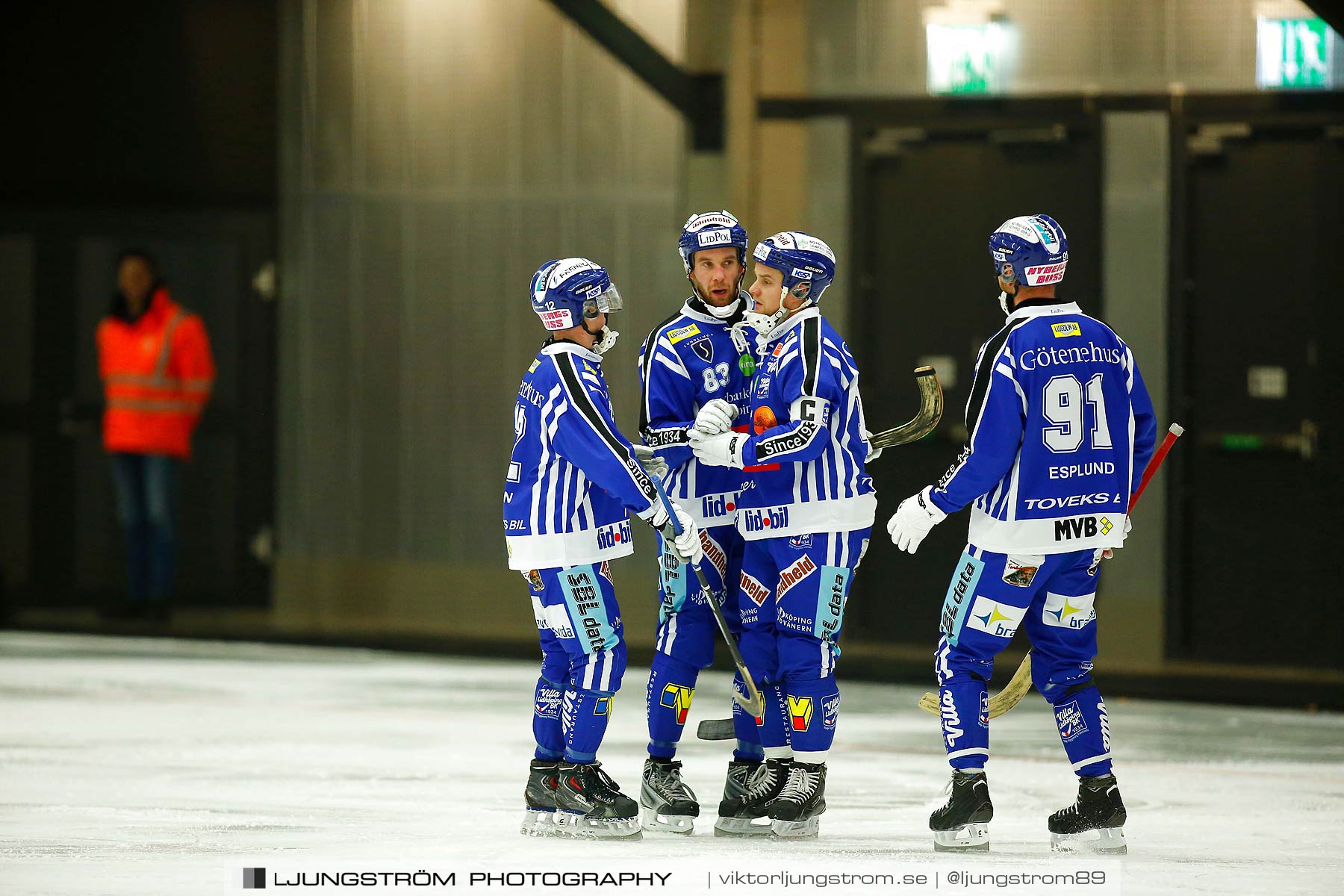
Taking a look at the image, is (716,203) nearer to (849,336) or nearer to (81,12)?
(849,336)

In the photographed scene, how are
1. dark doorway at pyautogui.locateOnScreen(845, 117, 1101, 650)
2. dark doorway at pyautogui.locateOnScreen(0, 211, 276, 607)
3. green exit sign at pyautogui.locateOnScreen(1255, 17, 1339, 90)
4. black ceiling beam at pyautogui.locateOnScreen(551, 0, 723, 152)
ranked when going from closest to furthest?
green exit sign at pyautogui.locateOnScreen(1255, 17, 1339, 90) → dark doorway at pyautogui.locateOnScreen(845, 117, 1101, 650) → black ceiling beam at pyautogui.locateOnScreen(551, 0, 723, 152) → dark doorway at pyautogui.locateOnScreen(0, 211, 276, 607)

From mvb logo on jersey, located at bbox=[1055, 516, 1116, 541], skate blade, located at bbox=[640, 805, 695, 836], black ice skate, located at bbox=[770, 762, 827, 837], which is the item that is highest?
mvb logo on jersey, located at bbox=[1055, 516, 1116, 541]

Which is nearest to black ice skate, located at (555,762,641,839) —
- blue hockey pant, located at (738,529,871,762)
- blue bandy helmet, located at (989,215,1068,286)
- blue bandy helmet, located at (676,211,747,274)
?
blue hockey pant, located at (738,529,871,762)

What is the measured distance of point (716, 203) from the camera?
1061cm

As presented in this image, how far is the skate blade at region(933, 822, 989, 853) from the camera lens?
5.26 meters

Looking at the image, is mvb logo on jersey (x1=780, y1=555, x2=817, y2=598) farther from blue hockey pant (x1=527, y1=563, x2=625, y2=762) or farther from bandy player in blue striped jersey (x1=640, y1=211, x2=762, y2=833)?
blue hockey pant (x1=527, y1=563, x2=625, y2=762)

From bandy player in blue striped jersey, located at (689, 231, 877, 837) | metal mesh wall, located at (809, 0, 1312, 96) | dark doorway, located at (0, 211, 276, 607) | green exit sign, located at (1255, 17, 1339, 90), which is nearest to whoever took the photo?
bandy player in blue striped jersey, located at (689, 231, 877, 837)

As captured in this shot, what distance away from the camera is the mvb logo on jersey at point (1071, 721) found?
531cm

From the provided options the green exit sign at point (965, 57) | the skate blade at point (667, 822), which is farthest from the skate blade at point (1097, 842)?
the green exit sign at point (965, 57)

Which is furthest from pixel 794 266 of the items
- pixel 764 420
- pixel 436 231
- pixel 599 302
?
pixel 436 231

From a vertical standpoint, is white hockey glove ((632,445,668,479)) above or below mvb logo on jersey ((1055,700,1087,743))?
above

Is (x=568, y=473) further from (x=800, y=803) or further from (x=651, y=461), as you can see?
(x=800, y=803)

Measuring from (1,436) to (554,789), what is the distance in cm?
809

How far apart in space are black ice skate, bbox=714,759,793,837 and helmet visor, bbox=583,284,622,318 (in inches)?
54.9
